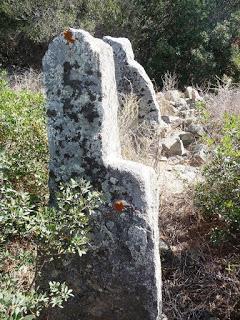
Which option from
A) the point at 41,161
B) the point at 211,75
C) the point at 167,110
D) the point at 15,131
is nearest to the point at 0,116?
the point at 15,131

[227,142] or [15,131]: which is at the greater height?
[227,142]

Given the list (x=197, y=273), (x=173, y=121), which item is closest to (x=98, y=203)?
(x=197, y=273)

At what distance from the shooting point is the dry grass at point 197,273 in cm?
328

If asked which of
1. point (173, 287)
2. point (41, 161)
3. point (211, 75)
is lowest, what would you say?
point (173, 287)

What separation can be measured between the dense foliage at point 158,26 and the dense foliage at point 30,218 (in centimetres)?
811

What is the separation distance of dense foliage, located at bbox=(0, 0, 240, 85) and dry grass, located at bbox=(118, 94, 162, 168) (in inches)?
243

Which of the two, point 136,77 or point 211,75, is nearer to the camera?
point 136,77

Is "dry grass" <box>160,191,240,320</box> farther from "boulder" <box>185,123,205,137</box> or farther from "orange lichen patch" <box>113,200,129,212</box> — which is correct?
"boulder" <box>185,123,205,137</box>

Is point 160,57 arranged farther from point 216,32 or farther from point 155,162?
point 155,162

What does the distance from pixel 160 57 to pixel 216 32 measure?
4.87 ft

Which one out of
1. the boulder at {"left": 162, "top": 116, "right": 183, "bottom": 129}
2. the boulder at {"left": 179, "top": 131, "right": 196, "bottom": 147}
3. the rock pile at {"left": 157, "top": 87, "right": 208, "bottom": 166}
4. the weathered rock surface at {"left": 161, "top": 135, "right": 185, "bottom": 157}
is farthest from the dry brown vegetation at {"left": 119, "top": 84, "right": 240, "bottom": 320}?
the boulder at {"left": 162, "top": 116, "right": 183, "bottom": 129}

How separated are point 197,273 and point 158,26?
9.69m

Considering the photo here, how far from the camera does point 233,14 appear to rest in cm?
1138

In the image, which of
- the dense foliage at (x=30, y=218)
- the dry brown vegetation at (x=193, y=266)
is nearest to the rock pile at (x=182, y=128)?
the dry brown vegetation at (x=193, y=266)
